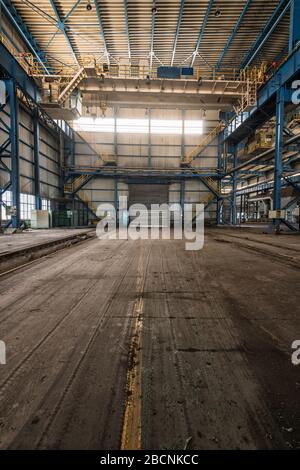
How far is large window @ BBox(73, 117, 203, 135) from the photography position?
2022 centimetres

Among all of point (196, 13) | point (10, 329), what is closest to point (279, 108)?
point (196, 13)

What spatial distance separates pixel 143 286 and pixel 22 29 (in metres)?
17.1

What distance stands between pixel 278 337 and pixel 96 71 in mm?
14644

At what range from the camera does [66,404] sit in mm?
1143

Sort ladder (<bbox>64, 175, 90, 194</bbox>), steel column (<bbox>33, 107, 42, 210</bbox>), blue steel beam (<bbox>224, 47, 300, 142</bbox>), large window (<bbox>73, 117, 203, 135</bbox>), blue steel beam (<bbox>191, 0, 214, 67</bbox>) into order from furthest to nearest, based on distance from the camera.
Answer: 1. large window (<bbox>73, 117, 203, 135</bbox>)
2. ladder (<bbox>64, 175, 90, 194</bbox>)
3. steel column (<bbox>33, 107, 42, 210</bbox>)
4. blue steel beam (<bbox>191, 0, 214, 67</bbox>)
5. blue steel beam (<bbox>224, 47, 300, 142</bbox>)

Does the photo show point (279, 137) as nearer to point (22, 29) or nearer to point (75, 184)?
point (22, 29)

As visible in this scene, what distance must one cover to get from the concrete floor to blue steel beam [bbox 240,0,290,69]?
49.7ft

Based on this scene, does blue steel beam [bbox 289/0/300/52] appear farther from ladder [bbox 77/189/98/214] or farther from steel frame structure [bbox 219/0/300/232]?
ladder [bbox 77/189/98/214]

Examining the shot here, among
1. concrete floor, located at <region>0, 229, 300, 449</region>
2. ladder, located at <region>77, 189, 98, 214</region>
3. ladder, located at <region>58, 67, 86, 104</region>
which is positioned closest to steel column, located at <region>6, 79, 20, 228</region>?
ladder, located at <region>58, 67, 86, 104</region>

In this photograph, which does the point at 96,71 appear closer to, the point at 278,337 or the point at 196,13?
the point at 196,13

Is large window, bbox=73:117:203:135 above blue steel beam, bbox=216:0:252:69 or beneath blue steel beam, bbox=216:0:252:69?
beneath

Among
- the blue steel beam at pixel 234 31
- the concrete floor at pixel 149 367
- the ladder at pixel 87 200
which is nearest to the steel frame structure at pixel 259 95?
the blue steel beam at pixel 234 31

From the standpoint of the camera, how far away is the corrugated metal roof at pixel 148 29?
1138 cm

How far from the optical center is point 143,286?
3.14 meters
